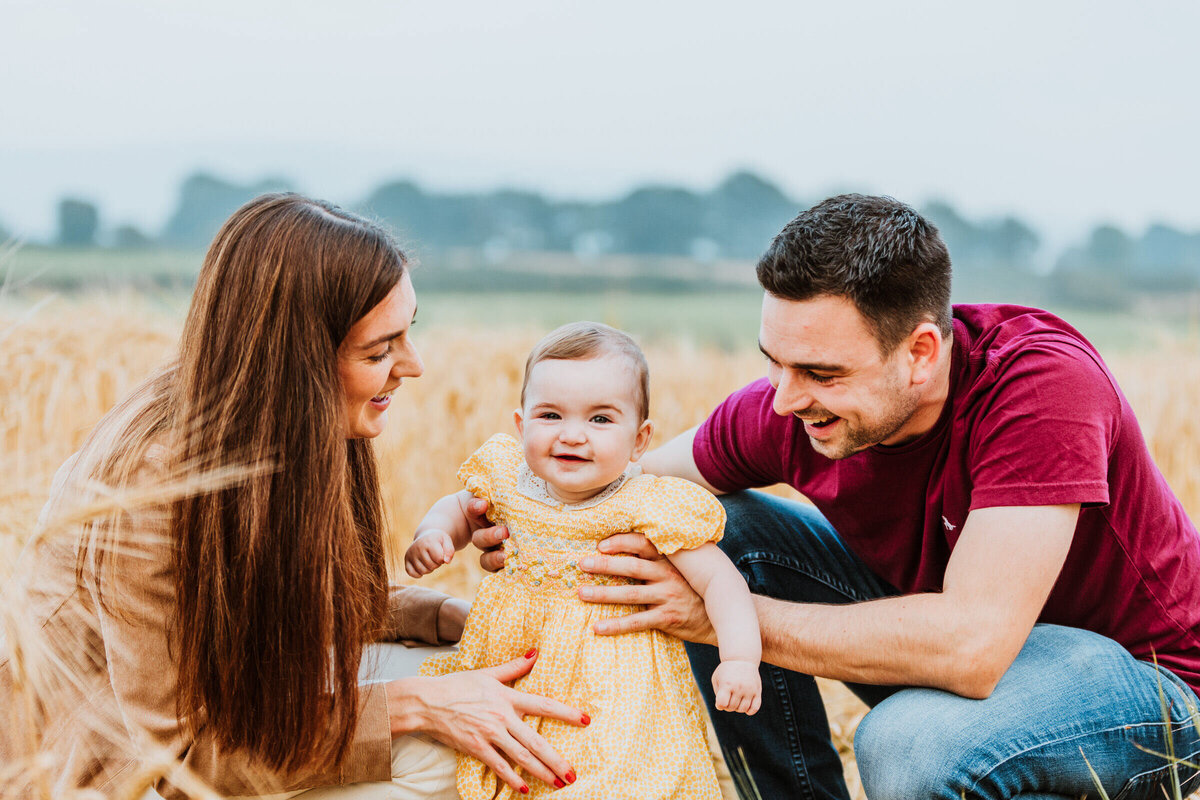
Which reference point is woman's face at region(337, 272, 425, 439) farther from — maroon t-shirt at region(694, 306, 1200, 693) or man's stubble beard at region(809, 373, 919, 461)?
maroon t-shirt at region(694, 306, 1200, 693)

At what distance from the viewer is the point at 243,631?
205 cm

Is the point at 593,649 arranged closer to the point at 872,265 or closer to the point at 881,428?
the point at 881,428

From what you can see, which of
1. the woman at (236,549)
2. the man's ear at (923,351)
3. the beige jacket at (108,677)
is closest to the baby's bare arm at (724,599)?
the woman at (236,549)

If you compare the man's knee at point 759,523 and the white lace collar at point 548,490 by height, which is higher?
the white lace collar at point 548,490

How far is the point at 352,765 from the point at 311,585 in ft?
1.60

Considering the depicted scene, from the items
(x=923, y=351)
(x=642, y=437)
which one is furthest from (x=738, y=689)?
(x=923, y=351)

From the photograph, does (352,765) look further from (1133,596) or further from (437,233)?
(437,233)

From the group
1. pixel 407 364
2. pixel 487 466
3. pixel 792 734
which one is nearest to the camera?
pixel 407 364

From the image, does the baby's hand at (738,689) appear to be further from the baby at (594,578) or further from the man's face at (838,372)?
the man's face at (838,372)

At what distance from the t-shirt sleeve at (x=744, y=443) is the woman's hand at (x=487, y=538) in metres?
0.79

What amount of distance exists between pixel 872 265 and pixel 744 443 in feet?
2.61

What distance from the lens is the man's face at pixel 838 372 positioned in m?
2.51

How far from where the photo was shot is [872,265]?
247cm

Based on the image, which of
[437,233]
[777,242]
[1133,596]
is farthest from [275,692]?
[437,233]
